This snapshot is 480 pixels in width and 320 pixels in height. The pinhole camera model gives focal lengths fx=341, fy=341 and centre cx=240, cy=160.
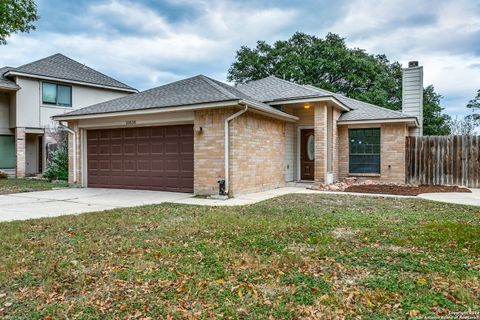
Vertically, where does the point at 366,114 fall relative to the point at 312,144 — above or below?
above

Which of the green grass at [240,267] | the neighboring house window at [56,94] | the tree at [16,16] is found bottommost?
the green grass at [240,267]

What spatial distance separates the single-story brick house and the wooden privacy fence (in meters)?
0.57

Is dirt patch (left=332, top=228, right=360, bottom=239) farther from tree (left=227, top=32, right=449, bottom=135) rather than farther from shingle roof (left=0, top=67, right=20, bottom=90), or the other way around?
tree (left=227, top=32, right=449, bottom=135)

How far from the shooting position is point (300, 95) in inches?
510

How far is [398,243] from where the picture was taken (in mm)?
4836

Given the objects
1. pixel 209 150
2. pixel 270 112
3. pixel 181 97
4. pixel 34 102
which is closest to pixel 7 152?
pixel 34 102

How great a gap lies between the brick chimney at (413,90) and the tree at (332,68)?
12878 mm

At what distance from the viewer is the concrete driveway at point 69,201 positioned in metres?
7.61

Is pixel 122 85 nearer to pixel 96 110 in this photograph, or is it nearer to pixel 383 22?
pixel 96 110

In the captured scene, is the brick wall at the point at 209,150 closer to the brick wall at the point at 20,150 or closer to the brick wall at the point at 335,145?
the brick wall at the point at 335,145

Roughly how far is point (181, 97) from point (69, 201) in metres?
4.44

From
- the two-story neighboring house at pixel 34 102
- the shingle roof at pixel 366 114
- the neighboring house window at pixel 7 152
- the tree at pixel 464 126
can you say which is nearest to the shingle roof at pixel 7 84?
the two-story neighboring house at pixel 34 102

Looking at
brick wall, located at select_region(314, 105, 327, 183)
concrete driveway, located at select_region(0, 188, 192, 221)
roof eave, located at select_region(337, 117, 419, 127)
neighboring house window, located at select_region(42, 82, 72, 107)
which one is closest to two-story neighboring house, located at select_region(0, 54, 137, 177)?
neighboring house window, located at select_region(42, 82, 72, 107)

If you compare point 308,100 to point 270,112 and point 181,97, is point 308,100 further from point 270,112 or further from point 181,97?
point 181,97
